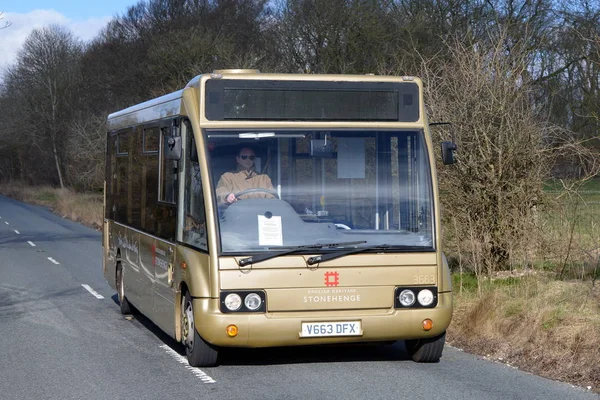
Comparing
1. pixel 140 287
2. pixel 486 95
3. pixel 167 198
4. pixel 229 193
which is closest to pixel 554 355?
pixel 229 193

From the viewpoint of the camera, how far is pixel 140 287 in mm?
11539

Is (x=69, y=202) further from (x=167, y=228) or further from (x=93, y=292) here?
(x=167, y=228)

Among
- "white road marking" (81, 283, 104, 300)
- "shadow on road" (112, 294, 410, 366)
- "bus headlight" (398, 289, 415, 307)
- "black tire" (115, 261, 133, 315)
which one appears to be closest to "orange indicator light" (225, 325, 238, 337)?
"shadow on road" (112, 294, 410, 366)

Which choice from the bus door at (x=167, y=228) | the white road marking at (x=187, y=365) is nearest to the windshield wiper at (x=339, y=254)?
the white road marking at (x=187, y=365)

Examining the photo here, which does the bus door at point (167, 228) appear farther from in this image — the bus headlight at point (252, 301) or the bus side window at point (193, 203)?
the bus headlight at point (252, 301)

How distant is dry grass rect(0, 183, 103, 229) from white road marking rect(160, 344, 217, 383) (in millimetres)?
27244

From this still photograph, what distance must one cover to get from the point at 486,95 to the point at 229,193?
6479mm

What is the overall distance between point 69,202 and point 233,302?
4217cm

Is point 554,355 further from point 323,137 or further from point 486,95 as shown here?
point 486,95

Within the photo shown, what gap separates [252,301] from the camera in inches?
334

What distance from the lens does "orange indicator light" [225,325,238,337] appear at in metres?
8.43

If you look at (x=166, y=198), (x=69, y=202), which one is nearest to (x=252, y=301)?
(x=166, y=198)

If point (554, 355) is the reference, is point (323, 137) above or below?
above

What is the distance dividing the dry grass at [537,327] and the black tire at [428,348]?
704mm
